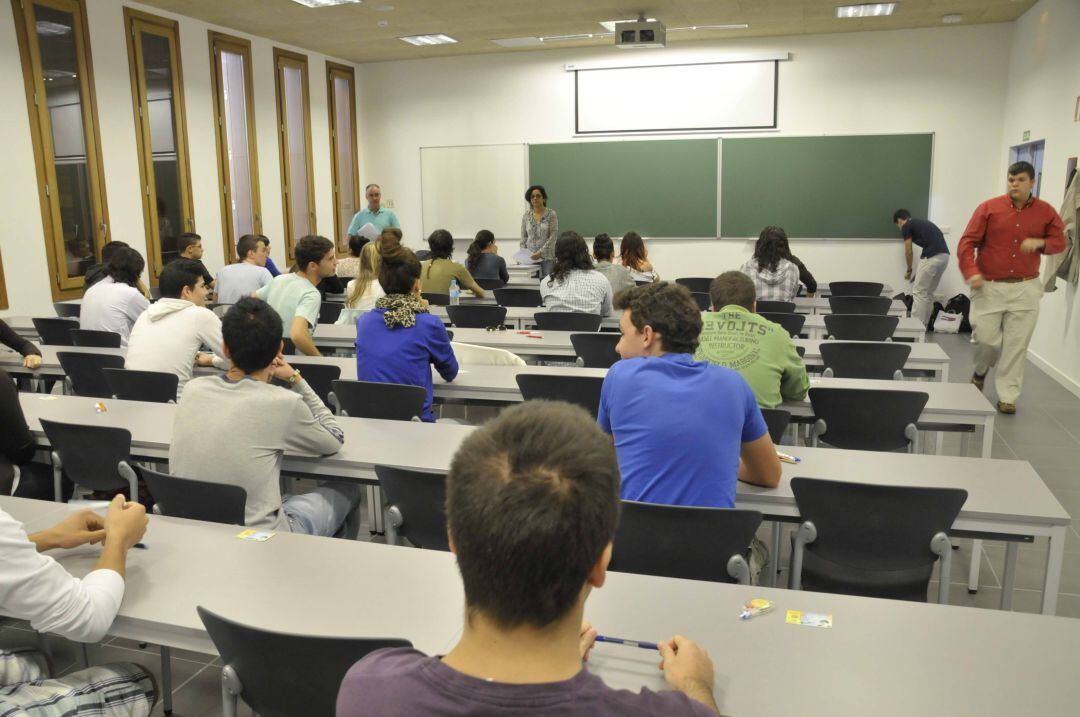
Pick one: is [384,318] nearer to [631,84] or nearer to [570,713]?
[570,713]

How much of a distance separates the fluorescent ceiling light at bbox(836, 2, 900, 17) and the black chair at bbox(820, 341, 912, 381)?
5624mm

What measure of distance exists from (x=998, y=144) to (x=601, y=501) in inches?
434

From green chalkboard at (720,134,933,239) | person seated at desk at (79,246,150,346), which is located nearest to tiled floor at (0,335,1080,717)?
person seated at desk at (79,246,150,346)

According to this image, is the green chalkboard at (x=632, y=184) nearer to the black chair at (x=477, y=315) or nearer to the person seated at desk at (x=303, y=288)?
the black chair at (x=477, y=315)

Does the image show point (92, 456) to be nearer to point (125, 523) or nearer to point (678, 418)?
point (125, 523)

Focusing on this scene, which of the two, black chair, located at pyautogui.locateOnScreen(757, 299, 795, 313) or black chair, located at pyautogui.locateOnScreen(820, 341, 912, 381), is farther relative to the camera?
black chair, located at pyautogui.locateOnScreen(757, 299, 795, 313)

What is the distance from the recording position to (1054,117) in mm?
7812

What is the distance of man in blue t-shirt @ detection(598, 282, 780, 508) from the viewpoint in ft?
7.74

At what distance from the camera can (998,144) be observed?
33.4 feet

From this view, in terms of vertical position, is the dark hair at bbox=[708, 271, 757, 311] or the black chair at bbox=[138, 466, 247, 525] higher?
the dark hair at bbox=[708, 271, 757, 311]

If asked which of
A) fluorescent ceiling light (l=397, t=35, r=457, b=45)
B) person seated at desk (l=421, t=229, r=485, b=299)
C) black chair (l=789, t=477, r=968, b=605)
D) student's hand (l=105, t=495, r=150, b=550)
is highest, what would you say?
fluorescent ceiling light (l=397, t=35, r=457, b=45)

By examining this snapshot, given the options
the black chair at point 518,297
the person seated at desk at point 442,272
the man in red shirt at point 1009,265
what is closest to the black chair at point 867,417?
the man in red shirt at point 1009,265

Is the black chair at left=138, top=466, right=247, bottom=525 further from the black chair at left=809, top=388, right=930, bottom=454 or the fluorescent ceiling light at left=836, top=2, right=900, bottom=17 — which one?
the fluorescent ceiling light at left=836, top=2, right=900, bottom=17

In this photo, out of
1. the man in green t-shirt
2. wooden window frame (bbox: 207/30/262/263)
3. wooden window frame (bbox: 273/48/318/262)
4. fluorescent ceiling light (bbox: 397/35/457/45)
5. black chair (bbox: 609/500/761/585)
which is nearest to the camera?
black chair (bbox: 609/500/761/585)
